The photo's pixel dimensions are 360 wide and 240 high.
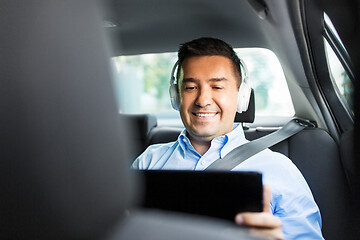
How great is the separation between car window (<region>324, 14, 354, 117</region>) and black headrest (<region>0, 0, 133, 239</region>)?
4.99ft

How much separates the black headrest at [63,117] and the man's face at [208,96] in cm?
143

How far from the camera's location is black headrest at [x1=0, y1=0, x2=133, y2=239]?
1.10 ft

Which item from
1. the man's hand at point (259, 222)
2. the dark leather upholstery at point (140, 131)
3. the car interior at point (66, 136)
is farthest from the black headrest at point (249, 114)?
the car interior at point (66, 136)

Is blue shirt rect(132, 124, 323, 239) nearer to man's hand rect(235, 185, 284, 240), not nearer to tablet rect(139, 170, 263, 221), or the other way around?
man's hand rect(235, 185, 284, 240)

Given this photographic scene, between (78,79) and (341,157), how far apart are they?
1894mm

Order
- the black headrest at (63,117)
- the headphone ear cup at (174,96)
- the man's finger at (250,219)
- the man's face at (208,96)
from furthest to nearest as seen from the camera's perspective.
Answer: the headphone ear cup at (174,96) → the man's face at (208,96) → the man's finger at (250,219) → the black headrest at (63,117)

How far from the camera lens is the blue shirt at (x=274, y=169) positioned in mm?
1425

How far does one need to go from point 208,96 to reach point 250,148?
318mm

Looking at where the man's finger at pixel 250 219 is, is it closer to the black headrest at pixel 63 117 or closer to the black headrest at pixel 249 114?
the black headrest at pixel 63 117

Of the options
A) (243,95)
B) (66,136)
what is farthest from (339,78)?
(66,136)

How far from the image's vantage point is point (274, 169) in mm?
1598

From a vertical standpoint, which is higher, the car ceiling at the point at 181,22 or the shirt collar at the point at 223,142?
the car ceiling at the point at 181,22

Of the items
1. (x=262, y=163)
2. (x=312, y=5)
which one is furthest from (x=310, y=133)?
(x=312, y=5)

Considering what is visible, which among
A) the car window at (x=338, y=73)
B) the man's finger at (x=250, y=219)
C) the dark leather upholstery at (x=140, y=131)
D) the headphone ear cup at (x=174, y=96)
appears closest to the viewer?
the man's finger at (x=250, y=219)
